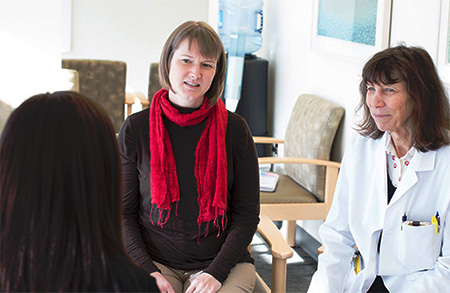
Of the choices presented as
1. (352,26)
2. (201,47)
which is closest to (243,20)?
(352,26)

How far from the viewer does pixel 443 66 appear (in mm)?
2572

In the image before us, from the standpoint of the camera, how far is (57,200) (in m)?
0.96

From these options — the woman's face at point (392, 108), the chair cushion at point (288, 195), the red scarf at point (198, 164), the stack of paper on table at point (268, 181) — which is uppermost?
the woman's face at point (392, 108)

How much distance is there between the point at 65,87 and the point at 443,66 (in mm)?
2502

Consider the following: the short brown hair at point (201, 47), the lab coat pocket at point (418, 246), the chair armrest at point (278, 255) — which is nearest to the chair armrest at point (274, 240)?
the chair armrest at point (278, 255)

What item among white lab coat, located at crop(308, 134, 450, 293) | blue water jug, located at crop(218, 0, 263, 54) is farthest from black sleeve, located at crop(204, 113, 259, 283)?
Answer: blue water jug, located at crop(218, 0, 263, 54)

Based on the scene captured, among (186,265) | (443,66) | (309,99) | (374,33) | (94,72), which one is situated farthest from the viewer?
(94,72)

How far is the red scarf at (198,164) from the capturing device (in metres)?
2.12

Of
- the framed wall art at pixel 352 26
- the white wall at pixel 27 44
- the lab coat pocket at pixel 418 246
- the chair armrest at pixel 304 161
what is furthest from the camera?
the white wall at pixel 27 44

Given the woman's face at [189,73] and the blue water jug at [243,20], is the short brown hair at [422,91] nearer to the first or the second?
the woman's face at [189,73]

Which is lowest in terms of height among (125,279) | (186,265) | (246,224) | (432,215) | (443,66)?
(186,265)

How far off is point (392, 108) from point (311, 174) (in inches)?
63.8

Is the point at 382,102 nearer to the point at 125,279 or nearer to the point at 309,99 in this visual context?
the point at 125,279

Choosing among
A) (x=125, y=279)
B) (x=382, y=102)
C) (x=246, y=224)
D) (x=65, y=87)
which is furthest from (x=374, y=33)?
(x=125, y=279)
